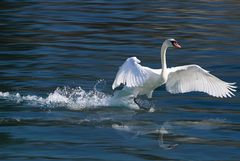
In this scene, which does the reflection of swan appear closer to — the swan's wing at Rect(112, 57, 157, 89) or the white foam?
the white foam

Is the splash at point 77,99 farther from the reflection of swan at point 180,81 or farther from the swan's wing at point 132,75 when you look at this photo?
the swan's wing at point 132,75

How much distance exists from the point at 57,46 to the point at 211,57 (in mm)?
4700

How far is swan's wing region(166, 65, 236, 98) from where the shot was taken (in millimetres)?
16305

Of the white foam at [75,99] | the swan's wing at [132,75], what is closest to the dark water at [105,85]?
the white foam at [75,99]

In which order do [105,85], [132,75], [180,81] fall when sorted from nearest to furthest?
[132,75], [180,81], [105,85]

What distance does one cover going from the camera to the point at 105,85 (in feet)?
61.7

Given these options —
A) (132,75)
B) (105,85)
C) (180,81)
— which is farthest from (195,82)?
(105,85)

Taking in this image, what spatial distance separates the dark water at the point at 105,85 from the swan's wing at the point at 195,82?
0.36m

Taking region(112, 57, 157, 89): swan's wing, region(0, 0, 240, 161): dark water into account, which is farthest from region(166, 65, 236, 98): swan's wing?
region(112, 57, 157, 89): swan's wing

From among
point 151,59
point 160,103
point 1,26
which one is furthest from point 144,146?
point 1,26

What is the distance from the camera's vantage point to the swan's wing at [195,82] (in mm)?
16305

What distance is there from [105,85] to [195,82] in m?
2.87

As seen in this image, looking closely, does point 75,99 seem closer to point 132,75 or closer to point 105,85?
point 105,85

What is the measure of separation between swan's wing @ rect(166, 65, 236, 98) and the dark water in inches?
14.2
